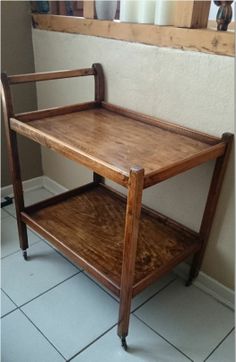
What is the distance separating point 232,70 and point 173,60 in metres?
0.23

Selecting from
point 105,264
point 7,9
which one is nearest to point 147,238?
point 105,264

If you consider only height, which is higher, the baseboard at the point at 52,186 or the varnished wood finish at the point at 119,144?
the varnished wood finish at the point at 119,144

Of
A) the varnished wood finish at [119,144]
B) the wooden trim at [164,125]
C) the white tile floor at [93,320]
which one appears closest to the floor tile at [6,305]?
the white tile floor at [93,320]

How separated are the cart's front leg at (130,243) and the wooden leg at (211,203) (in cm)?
39

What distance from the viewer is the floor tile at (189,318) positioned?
117cm

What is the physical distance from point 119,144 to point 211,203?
1.33ft

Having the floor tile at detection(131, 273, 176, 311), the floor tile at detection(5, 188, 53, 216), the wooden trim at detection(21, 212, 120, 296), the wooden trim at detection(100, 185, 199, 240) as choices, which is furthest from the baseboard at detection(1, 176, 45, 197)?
the floor tile at detection(131, 273, 176, 311)

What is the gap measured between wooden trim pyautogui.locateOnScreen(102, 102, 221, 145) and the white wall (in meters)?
0.03

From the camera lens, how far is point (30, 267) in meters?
1.48

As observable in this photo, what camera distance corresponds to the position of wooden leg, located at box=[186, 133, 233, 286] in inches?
43.3

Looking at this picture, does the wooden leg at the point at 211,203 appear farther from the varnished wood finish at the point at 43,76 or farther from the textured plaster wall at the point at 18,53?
the textured plaster wall at the point at 18,53

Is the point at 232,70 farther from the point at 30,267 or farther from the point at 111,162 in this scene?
the point at 30,267

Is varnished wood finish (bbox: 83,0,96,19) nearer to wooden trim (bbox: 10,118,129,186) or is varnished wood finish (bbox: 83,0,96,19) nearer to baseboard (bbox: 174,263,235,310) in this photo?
wooden trim (bbox: 10,118,129,186)

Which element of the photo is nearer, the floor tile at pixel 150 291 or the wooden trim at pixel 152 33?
the wooden trim at pixel 152 33
